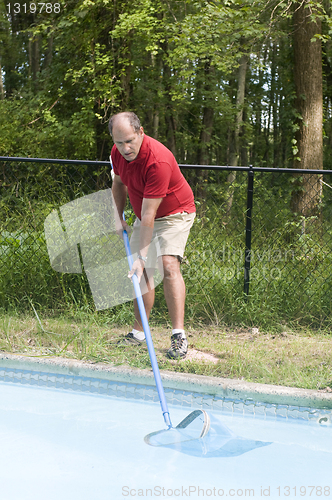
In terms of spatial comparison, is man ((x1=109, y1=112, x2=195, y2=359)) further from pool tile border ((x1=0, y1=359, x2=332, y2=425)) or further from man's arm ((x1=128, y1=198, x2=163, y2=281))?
pool tile border ((x1=0, y1=359, x2=332, y2=425))

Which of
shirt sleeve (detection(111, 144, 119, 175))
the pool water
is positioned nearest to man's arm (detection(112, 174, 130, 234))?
shirt sleeve (detection(111, 144, 119, 175))

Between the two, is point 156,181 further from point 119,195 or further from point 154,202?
point 119,195

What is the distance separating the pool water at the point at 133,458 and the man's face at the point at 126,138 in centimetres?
154

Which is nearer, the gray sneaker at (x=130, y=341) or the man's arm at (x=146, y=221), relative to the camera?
the man's arm at (x=146, y=221)

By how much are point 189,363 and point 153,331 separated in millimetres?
767

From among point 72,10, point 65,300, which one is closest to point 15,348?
point 65,300

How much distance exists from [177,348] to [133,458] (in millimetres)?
890

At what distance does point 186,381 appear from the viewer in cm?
271

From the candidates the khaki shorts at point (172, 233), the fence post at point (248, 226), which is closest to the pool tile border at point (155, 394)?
the khaki shorts at point (172, 233)

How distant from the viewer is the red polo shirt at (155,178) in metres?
2.77

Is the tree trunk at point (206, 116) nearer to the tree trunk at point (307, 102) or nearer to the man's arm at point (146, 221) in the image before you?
the tree trunk at point (307, 102)

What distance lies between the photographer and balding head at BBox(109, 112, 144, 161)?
2.63 meters

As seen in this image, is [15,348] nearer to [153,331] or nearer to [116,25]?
[153,331]

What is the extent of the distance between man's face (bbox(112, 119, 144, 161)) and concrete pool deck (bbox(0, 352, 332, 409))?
1345 mm
